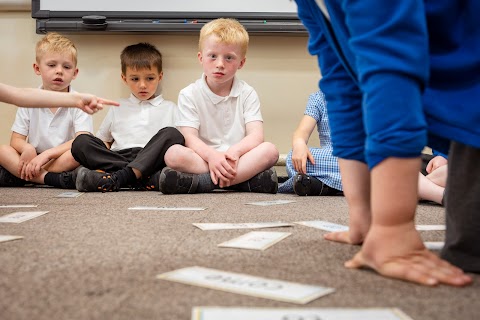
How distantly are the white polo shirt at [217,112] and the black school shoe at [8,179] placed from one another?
0.76 m

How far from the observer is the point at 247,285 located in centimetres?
64

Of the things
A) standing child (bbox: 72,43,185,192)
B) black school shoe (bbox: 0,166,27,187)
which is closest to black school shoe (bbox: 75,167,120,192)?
standing child (bbox: 72,43,185,192)

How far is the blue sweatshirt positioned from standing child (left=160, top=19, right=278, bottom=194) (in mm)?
1262

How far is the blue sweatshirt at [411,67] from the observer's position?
67 cm

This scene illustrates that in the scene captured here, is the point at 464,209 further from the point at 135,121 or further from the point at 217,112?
the point at 135,121

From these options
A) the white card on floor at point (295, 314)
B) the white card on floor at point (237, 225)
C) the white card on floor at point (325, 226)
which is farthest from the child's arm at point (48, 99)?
the white card on floor at point (295, 314)

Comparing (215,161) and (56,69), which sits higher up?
(56,69)

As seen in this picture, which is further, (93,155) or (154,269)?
(93,155)

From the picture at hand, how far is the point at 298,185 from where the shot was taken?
6.82 feet

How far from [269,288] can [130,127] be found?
198 cm

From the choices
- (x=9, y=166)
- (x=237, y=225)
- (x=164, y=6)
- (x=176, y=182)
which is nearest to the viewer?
(x=237, y=225)

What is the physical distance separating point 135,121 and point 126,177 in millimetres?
432

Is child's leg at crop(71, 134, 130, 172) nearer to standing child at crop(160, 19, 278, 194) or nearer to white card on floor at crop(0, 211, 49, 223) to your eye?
standing child at crop(160, 19, 278, 194)

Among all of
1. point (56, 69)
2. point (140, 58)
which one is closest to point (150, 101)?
point (140, 58)
